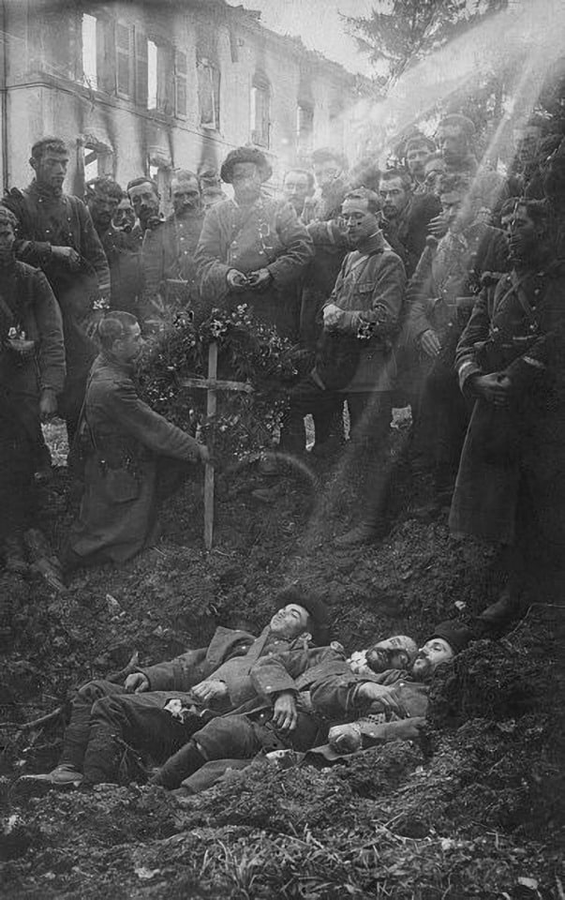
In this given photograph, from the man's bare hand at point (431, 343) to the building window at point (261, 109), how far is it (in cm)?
108

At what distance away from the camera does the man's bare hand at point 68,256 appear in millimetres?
5395

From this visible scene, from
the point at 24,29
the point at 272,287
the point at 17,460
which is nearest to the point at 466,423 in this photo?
the point at 272,287

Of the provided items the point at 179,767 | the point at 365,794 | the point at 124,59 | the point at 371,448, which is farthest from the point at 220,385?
the point at 365,794

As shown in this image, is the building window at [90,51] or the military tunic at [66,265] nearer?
the building window at [90,51]

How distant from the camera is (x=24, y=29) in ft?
16.0

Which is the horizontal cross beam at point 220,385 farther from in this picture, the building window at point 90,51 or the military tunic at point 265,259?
the building window at point 90,51

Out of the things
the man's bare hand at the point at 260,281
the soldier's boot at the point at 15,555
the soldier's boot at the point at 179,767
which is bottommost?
the soldier's boot at the point at 179,767

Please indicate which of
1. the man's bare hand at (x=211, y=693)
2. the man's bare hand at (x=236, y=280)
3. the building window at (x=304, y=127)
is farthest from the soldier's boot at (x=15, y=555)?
the building window at (x=304, y=127)

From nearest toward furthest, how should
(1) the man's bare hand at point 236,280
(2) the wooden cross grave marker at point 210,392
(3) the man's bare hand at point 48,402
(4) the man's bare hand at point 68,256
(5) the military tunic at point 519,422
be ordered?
(5) the military tunic at point 519,422 < (2) the wooden cross grave marker at point 210,392 < (1) the man's bare hand at point 236,280 < (3) the man's bare hand at point 48,402 < (4) the man's bare hand at point 68,256

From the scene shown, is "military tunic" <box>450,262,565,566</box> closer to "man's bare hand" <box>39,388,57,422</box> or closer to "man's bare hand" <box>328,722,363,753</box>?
"man's bare hand" <box>328,722,363,753</box>

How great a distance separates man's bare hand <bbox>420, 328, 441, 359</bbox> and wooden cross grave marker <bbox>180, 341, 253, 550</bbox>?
0.83m

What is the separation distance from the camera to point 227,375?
4.92 meters

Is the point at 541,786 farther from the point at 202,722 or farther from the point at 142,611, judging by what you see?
the point at 142,611

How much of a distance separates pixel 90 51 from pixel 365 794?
3379mm
